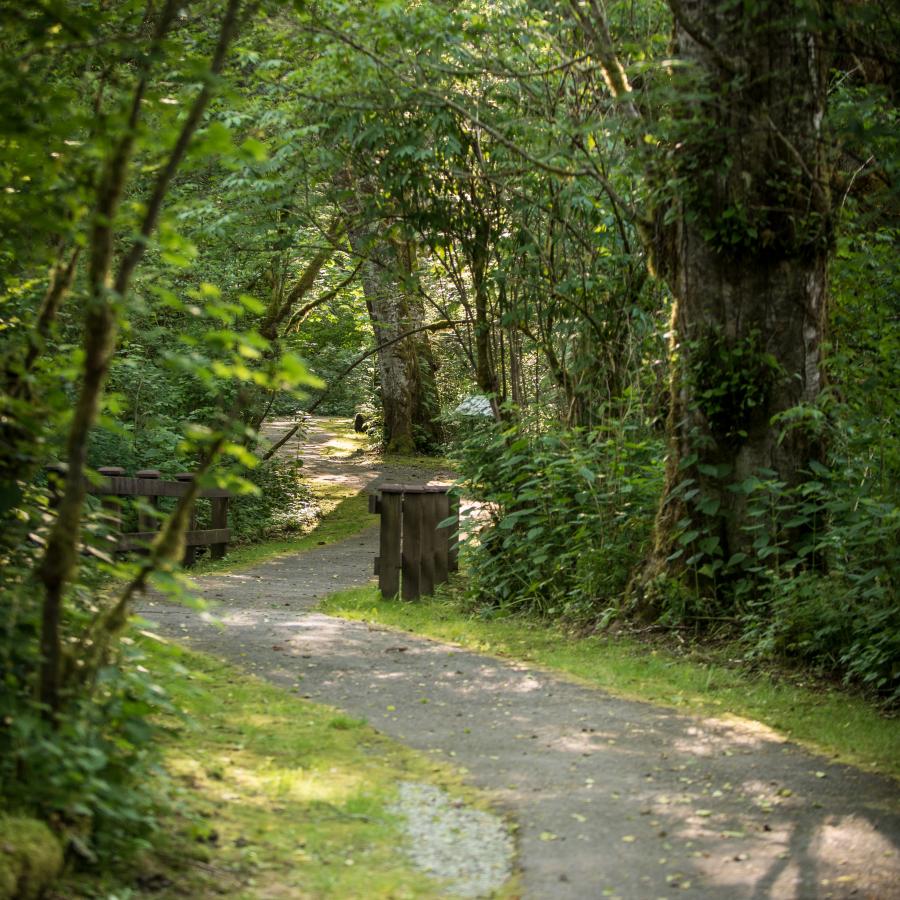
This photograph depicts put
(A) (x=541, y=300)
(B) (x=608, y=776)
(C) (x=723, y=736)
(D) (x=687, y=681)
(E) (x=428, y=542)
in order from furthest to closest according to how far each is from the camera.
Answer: (A) (x=541, y=300), (E) (x=428, y=542), (D) (x=687, y=681), (C) (x=723, y=736), (B) (x=608, y=776)

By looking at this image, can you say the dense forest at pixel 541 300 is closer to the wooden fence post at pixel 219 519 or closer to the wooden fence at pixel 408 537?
the wooden fence at pixel 408 537

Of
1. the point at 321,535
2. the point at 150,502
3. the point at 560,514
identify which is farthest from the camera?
the point at 321,535

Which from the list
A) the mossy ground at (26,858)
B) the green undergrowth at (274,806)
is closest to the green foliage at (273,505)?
the green undergrowth at (274,806)

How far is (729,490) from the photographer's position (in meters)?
8.95

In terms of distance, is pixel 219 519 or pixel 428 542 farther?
pixel 219 519

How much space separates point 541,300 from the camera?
1165 cm

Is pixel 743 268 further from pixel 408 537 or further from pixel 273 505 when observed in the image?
pixel 273 505

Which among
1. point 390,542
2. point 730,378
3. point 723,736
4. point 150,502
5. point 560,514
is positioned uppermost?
point 730,378

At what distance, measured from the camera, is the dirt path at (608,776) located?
445cm

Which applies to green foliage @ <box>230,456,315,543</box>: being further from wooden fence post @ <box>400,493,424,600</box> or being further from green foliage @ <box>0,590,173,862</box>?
green foliage @ <box>0,590,173,862</box>

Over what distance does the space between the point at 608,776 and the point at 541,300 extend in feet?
22.1

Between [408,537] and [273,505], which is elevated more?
[408,537]

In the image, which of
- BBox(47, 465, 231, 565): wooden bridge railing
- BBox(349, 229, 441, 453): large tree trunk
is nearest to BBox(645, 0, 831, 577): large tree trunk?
BBox(47, 465, 231, 565): wooden bridge railing

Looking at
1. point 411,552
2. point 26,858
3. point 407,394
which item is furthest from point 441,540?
point 407,394
